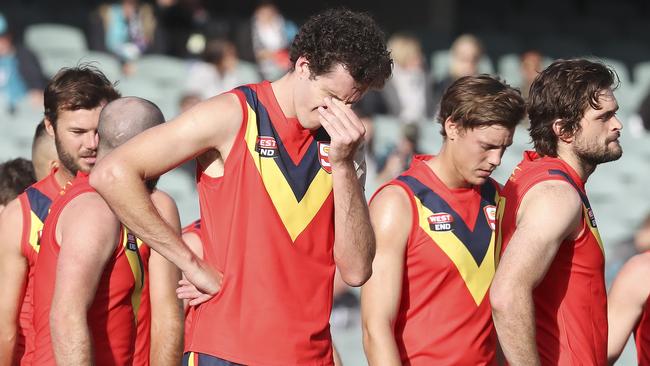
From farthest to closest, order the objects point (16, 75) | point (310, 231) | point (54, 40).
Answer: point (54, 40), point (16, 75), point (310, 231)

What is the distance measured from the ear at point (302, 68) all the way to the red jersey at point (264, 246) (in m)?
0.13

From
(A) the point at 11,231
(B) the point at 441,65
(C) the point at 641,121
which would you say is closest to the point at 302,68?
(A) the point at 11,231

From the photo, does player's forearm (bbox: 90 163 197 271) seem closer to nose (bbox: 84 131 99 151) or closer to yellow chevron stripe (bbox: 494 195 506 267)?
nose (bbox: 84 131 99 151)

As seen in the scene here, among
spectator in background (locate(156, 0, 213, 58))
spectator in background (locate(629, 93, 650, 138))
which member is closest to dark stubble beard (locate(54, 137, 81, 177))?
spectator in background (locate(156, 0, 213, 58))

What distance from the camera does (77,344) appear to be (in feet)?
11.9

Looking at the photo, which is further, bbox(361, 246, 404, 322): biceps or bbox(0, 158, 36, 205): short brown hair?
bbox(0, 158, 36, 205): short brown hair

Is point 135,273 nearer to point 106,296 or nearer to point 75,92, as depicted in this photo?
point 106,296

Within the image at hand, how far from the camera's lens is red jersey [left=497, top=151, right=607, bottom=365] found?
13.3 feet

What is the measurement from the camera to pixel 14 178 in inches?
204

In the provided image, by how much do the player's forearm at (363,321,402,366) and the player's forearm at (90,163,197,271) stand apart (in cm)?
82

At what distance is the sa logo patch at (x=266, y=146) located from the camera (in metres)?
3.58

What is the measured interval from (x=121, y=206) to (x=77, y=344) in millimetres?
534

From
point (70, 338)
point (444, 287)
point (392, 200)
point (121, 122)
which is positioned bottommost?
point (444, 287)

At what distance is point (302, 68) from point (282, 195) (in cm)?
42
